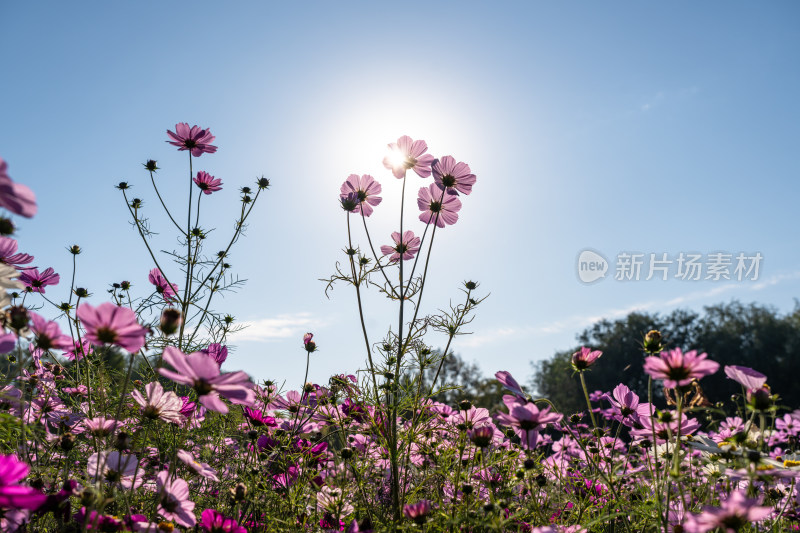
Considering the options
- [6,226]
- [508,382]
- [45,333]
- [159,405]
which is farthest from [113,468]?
[508,382]

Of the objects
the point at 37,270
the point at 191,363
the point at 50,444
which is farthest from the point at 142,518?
the point at 37,270

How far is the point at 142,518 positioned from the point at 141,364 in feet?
4.29

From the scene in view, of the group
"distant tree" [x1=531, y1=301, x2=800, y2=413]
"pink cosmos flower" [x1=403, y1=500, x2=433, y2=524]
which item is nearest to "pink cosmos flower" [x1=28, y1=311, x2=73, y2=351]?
"pink cosmos flower" [x1=403, y1=500, x2=433, y2=524]

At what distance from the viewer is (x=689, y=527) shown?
2.47 feet

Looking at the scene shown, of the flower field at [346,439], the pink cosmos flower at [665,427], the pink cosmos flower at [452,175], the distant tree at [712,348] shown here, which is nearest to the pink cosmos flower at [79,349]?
the flower field at [346,439]

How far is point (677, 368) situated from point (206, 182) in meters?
2.05

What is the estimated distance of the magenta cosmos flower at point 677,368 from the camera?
836 mm

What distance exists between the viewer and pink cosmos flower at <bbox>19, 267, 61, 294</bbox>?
5.71 feet

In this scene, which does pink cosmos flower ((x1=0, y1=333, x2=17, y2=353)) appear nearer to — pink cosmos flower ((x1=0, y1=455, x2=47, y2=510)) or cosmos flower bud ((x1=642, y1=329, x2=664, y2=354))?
pink cosmos flower ((x1=0, y1=455, x2=47, y2=510))

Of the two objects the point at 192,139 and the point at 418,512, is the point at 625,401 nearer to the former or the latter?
the point at 418,512

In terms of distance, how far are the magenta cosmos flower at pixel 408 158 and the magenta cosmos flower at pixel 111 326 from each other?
3.70 feet

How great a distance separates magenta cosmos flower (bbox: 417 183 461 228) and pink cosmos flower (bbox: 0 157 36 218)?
129 cm

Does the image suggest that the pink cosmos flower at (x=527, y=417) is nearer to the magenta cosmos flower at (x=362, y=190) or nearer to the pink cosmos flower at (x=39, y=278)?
the magenta cosmos flower at (x=362, y=190)

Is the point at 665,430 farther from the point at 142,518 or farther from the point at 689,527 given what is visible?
the point at 142,518
